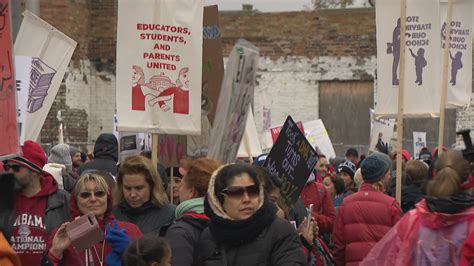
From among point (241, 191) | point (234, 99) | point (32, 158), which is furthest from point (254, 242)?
point (32, 158)

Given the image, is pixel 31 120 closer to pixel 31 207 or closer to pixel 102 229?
pixel 31 207

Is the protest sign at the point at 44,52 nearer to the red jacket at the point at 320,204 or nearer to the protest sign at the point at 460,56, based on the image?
the red jacket at the point at 320,204

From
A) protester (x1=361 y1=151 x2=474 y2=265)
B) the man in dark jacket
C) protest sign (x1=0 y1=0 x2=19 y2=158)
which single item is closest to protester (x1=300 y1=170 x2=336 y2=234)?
the man in dark jacket

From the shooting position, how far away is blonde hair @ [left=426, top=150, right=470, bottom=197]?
6926mm

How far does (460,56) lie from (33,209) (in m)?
8.20

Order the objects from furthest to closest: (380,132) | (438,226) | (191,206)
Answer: (380,132)
(438,226)
(191,206)

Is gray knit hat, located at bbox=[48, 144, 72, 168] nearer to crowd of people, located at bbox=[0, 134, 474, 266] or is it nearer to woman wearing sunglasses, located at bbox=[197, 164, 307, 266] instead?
crowd of people, located at bbox=[0, 134, 474, 266]

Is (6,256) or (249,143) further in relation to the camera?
(249,143)

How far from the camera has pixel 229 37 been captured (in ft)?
98.5

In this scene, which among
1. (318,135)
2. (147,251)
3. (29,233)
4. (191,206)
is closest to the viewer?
(147,251)

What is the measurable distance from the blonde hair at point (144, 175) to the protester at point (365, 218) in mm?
2201

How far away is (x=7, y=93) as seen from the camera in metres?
5.79

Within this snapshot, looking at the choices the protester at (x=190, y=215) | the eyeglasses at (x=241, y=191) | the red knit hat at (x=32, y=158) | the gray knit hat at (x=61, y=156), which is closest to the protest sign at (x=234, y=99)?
the protester at (x=190, y=215)

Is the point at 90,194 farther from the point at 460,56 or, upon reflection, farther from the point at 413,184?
the point at 460,56
